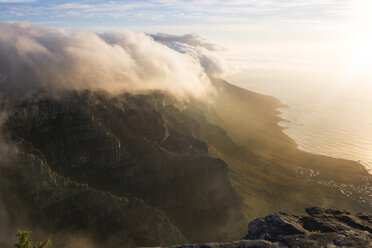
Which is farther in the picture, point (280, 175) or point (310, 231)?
point (280, 175)

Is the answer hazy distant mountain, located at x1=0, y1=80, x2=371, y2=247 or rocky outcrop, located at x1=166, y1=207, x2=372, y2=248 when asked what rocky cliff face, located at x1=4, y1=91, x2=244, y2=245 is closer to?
hazy distant mountain, located at x1=0, y1=80, x2=371, y2=247

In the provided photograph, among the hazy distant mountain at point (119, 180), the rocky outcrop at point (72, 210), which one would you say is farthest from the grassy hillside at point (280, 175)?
the rocky outcrop at point (72, 210)

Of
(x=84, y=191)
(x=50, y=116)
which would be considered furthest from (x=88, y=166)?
(x=50, y=116)

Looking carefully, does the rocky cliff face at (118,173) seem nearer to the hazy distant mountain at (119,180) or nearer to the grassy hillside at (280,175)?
the hazy distant mountain at (119,180)

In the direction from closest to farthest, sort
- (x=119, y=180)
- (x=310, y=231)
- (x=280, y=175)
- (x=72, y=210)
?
(x=310, y=231)
(x=72, y=210)
(x=119, y=180)
(x=280, y=175)

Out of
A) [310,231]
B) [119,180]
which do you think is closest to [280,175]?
[119,180]

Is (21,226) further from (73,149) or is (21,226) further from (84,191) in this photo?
(73,149)

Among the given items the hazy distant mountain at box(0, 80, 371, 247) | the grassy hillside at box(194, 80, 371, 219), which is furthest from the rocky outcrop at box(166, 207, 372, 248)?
the grassy hillside at box(194, 80, 371, 219)

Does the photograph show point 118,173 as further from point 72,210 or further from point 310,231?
point 310,231
